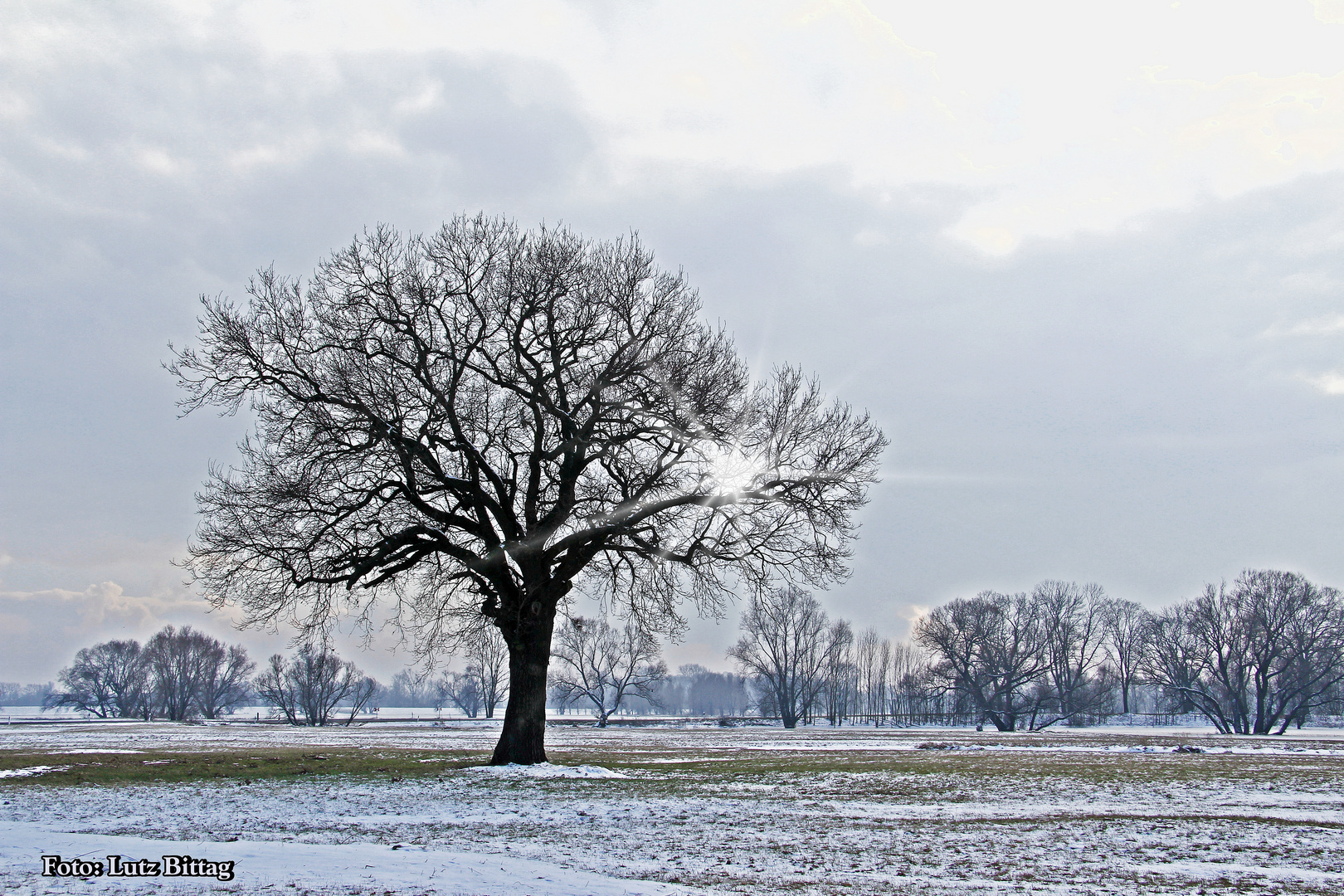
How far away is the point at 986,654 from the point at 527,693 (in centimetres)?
7081

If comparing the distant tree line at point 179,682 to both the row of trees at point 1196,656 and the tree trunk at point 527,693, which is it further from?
the tree trunk at point 527,693

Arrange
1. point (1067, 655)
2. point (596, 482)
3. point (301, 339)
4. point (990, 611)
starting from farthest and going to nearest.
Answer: point (1067, 655) → point (990, 611) → point (596, 482) → point (301, 339)

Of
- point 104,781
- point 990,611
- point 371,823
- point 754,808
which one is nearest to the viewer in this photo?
point 371,823

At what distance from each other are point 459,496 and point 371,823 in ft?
34.1

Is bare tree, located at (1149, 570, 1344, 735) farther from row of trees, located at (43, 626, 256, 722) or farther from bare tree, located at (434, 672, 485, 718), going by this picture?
row of trees, located at (43, 626, 256, 722)

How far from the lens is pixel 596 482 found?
75.6 feet

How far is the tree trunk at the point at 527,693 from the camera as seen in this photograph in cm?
2091

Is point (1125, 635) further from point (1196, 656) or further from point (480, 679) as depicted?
point (480, 679)

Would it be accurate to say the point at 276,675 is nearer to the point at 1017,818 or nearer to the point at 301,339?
the point at 301,339

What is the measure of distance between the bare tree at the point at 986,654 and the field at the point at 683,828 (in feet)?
199

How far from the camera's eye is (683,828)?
461 inches

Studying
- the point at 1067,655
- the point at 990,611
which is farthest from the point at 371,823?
the point at 1067,655

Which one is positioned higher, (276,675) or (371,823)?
(371,823)

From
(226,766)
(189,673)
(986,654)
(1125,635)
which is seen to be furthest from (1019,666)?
(189,673)
